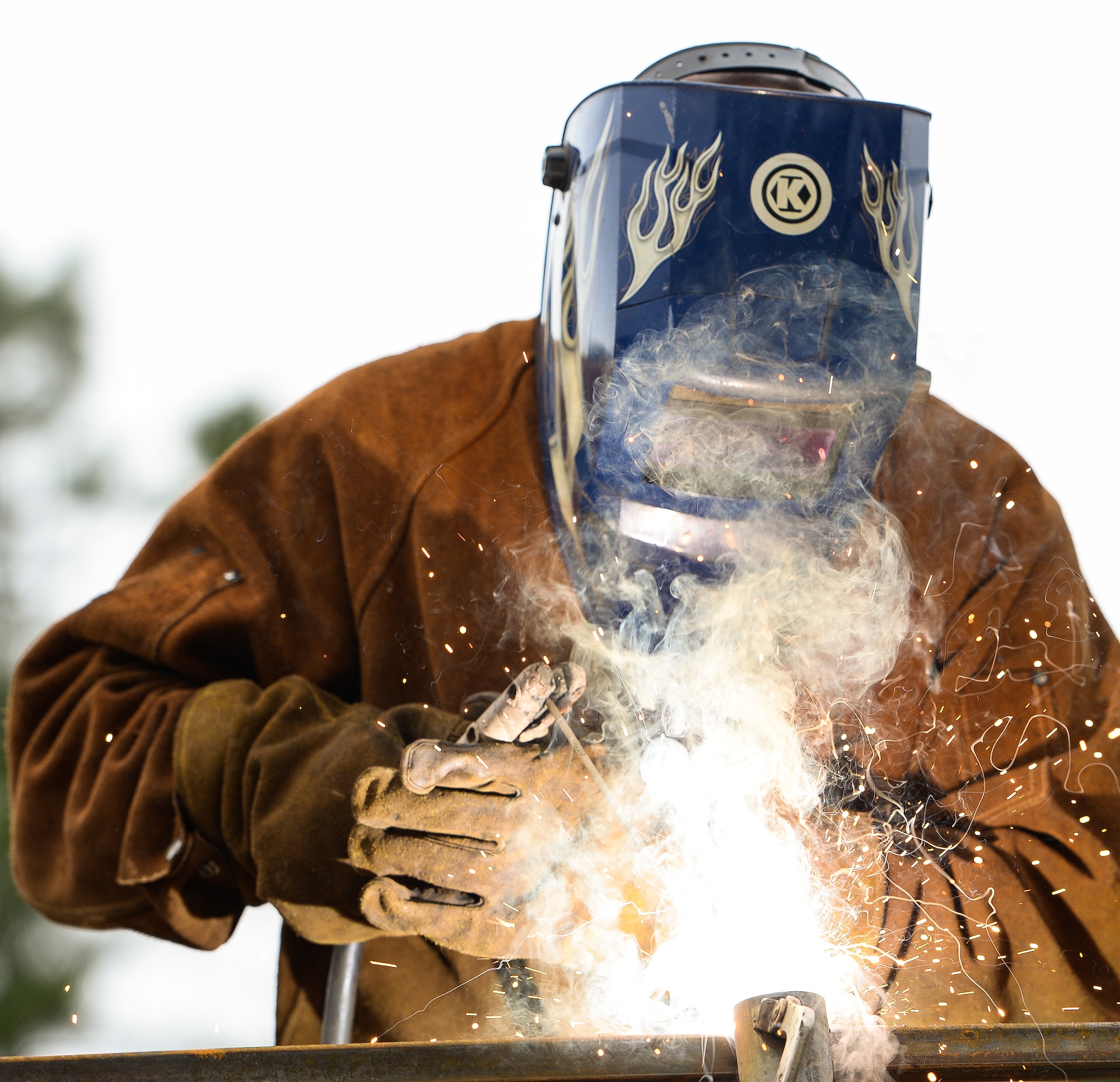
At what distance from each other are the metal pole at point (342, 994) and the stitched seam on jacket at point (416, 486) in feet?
1.19

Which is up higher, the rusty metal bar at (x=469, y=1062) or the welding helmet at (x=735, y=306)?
the welding helmet at (x=735, y=306)

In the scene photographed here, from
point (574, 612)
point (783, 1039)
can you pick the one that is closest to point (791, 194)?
point (574, 612)

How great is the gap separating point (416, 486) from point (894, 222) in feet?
1.98

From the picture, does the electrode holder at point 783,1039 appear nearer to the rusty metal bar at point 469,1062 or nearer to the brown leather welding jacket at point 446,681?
the rusty metal bar at point 469,1062

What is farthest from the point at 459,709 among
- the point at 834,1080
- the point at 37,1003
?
the point at 37,1003

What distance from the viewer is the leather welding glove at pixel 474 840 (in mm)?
922

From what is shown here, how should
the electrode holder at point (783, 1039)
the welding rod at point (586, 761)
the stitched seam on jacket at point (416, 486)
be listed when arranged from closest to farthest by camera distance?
1. the electrode holder at point (783, 1039)
2. the welding rod at point (586, 761)
3. the stitched seam on jacket at point (416, 486)

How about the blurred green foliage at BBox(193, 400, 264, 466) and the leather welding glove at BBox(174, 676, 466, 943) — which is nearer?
the leather welding glove at BBox(174, 676, 466, 943)

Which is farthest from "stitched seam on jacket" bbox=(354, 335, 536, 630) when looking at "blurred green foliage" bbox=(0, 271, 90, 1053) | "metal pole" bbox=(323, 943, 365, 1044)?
"blurred green foliage" bbox=(0, 271, 90, 1053)

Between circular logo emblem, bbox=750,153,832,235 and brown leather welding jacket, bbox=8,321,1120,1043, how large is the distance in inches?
12.7

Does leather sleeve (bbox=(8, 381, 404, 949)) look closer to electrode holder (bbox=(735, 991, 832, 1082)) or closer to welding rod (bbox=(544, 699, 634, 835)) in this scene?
welding rod (bbox=(544, 699, 634, 835))

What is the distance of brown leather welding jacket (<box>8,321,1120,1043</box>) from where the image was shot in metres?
1.06

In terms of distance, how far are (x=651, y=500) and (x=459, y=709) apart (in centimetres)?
33

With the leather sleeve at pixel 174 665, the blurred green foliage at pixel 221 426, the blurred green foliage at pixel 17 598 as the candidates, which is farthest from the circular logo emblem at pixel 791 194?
the blurred green foliage at pixel 221 426
